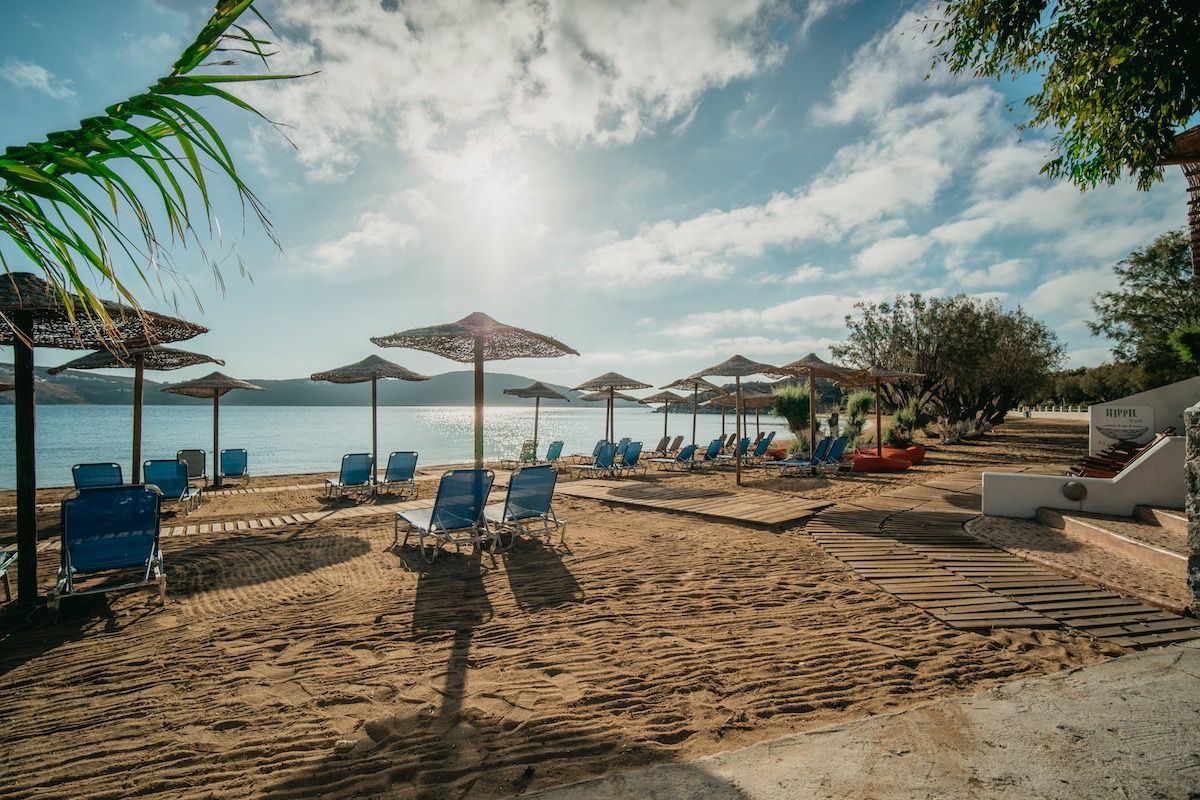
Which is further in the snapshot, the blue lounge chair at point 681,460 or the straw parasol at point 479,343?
the blue lounge chair at point 681,460

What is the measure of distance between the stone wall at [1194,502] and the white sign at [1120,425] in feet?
25.9

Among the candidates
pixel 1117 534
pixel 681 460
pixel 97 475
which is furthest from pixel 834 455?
pixel 97 475

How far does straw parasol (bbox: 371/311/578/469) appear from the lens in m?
5.94

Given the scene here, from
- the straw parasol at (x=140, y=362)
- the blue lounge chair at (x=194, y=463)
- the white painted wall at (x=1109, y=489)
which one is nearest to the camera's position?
the white painted wall at (x=1109, y=489)

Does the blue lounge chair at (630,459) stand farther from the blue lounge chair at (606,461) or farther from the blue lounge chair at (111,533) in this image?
the blue lounge chair at (111,533)

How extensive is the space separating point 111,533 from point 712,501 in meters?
7.33

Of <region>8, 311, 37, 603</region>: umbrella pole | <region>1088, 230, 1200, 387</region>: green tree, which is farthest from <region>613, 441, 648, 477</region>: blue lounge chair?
<region>1088, 230, 1200, 387</region>: green tree

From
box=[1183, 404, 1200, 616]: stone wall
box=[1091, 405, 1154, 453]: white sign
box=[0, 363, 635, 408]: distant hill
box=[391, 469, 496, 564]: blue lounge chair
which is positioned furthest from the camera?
box=[0, 363, 635, 408]: distant hill

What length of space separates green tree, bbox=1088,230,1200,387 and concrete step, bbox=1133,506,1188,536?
2603 cm

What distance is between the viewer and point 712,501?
857cm

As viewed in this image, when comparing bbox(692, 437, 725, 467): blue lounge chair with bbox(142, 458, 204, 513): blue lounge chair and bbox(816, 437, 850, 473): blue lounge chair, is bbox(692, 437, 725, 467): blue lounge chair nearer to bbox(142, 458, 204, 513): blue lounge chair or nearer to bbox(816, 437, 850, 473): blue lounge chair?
bbox(816, 437, 850, 473): blue lounge chair

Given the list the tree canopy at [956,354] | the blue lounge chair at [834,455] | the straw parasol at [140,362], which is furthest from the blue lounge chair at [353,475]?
the tree canopy at [956,354]

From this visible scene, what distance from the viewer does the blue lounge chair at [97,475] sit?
7.74m

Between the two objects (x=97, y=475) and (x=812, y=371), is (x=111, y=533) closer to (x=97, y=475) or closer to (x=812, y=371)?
(x=97, y=475)
